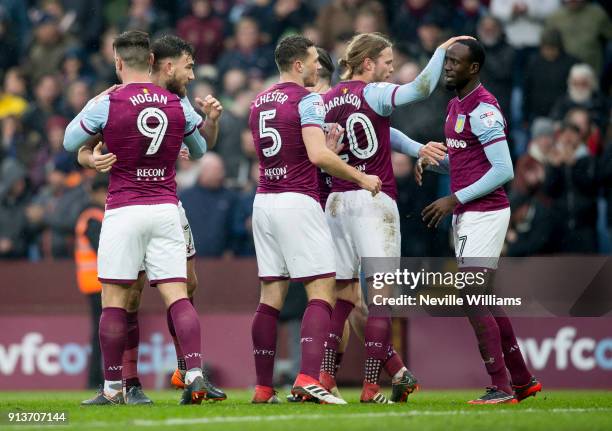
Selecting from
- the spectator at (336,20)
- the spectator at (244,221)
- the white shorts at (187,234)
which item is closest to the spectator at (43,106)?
the spectator at (336,20)

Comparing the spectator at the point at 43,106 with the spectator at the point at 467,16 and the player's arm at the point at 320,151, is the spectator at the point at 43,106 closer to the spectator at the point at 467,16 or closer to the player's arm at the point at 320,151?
the spectator at the point at 467,16

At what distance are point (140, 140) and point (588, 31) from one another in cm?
931

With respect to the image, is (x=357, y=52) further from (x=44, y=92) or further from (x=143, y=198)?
(x=44, y=92)

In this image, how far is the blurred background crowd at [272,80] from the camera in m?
15.2

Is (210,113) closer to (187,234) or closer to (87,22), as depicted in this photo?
(187,234)

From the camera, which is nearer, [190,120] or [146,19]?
[190,120]

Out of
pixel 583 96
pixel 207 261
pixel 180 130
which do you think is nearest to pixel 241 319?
pixel 207 261

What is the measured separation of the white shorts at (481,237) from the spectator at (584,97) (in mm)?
6206

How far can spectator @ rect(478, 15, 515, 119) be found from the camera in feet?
54.6

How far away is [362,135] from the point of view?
34.0ft

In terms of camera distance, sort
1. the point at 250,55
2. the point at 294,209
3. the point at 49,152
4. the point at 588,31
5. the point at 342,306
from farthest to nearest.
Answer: the point at 49,152 → the point at 250,55 → the point at 588,31 → the point at 342,306 → the point at 294,209

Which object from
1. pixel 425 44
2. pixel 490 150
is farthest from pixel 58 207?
pixel 490 150

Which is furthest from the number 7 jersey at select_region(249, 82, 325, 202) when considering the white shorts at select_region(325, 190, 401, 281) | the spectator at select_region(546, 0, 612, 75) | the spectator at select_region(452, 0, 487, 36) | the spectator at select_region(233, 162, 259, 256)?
the spectator at select_region(546, 0, 612, 75)

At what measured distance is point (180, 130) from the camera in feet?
32.0
